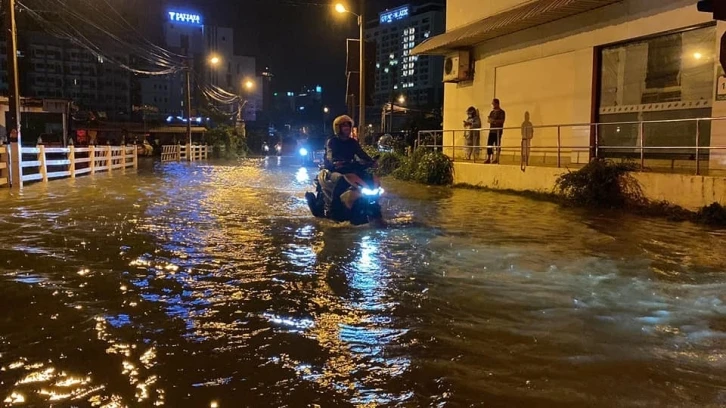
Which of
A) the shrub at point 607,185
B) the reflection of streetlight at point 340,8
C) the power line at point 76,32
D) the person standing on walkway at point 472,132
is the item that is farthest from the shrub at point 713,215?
the power line at point 76,32

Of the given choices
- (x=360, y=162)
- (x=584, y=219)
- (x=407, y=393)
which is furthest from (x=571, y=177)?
(x=407, y=393)

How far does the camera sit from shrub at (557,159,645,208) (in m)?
12.2

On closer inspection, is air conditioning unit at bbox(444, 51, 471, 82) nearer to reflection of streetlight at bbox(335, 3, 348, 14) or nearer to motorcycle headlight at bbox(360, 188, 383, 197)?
reflection of streetlight at bbox(335, 3, 348, 14)

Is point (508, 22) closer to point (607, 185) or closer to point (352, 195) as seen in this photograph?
point (607, 185)

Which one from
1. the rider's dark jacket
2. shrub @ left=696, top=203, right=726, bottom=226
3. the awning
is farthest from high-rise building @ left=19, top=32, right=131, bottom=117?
shrub @ left=696, top=203, right=726, bottom=226

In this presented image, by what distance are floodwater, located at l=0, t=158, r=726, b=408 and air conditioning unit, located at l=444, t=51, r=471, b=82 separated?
44.4ft

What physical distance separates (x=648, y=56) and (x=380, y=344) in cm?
1376

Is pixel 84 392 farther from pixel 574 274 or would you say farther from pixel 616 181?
pixel 616 181

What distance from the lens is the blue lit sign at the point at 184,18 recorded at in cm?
8697

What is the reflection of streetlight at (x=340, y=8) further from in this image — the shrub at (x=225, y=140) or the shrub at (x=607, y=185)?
the shrub at (x=225, y=140)

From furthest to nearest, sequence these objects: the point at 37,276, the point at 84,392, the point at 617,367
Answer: the point at 37,276, the point at 617,367, the point at 84,392

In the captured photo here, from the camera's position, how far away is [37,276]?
6.01 m

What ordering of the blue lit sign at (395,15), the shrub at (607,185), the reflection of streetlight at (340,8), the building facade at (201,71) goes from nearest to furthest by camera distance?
the shrub at (607,185) < the reflection of streetlight at (340,8) < the building facade at (201,71) < the blue lit sign at (395,15)

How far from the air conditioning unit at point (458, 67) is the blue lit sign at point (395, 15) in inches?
3398
